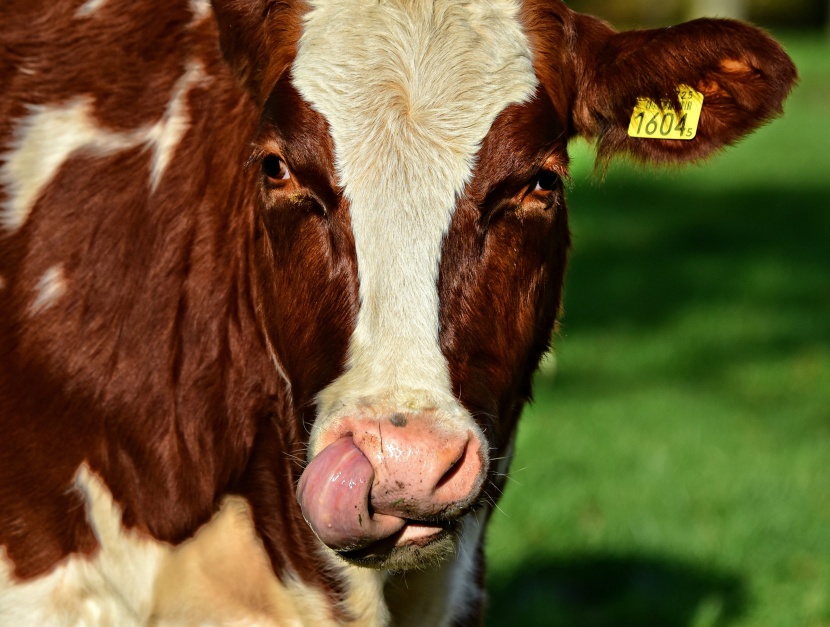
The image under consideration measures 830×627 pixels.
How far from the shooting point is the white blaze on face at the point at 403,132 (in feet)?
9.16

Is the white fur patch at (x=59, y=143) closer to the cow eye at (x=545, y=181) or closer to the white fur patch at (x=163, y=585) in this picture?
the white fur patch at (x=163, y=585)

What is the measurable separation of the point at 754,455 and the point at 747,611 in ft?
6.57

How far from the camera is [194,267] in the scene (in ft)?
11.1

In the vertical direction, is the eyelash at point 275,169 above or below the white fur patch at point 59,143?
above

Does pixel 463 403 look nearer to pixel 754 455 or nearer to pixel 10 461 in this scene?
pixel 10 461

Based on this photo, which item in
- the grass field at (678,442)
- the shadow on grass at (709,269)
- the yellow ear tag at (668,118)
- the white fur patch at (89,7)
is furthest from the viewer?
the shadow on grass at (709,269)

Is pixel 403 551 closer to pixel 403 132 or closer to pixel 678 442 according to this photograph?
pixel 403 132

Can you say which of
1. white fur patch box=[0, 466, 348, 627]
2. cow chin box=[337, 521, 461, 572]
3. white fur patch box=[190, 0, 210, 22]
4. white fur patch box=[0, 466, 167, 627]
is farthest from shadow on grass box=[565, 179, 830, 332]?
cow chin box=[337, 521, 461, 572]

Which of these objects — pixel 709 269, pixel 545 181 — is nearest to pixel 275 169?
pixel 545 181

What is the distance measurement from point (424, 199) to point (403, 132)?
175 mm

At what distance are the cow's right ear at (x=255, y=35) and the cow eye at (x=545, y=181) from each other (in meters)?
0.71

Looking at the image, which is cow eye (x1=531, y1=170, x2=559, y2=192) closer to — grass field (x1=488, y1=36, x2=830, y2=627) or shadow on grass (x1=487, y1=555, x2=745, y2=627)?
grass field (x1=488, y1=36, x2=830, y2=627)

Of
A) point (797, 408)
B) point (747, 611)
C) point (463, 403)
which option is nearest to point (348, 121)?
point (463, 403)

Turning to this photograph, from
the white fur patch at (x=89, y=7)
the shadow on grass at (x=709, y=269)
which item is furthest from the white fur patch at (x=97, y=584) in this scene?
the shadow on grass at (x=709, y=269)
